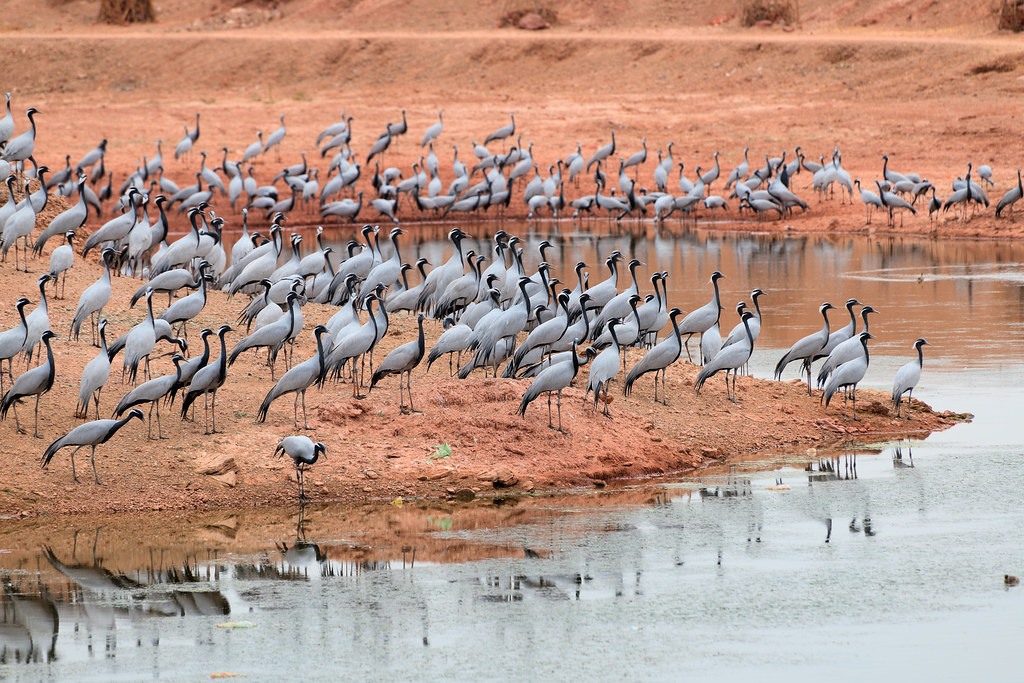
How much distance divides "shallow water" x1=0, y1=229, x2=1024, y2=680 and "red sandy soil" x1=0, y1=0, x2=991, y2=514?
49cm

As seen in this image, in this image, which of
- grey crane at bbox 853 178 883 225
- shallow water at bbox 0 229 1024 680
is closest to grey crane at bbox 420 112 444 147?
grey crane at bbox 853 178 883 225

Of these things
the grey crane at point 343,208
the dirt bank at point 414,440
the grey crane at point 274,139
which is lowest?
the dirt bank at point 414,440

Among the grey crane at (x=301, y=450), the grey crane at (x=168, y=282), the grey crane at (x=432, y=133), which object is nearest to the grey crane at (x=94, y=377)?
the grey crane at (x=301, y=450)

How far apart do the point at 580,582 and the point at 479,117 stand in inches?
1246

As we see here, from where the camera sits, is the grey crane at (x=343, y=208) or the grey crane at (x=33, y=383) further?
the grey crane at (x=343, y=208)

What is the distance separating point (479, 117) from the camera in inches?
1561

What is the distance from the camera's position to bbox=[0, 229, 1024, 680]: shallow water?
775 cm

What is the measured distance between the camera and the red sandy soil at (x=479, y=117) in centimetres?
1166

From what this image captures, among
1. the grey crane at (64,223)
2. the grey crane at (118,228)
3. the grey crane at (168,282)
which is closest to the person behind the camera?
the grey crane at (168,282)

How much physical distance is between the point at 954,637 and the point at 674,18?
154 ft

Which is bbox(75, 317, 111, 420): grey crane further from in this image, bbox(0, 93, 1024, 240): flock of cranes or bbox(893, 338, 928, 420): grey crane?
bbox(0, 93, 1024, 240): flock of cranes

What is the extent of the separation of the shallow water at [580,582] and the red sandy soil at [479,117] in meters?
0.49

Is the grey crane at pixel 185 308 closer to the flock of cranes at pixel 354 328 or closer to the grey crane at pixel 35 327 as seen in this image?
the flock of cranes at pixel 354 328

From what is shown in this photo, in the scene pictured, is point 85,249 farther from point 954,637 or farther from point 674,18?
point 674,18
